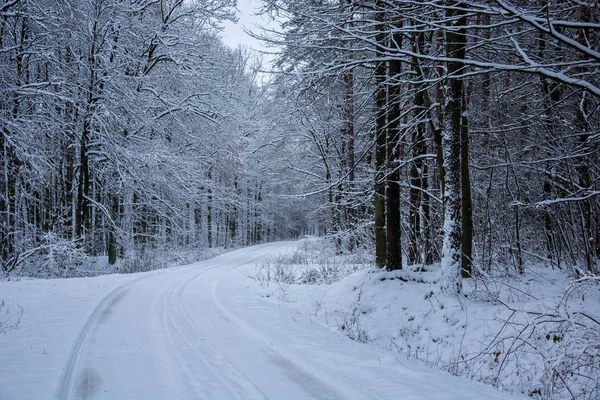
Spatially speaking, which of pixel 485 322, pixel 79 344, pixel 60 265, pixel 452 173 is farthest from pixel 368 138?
pixel 60 265

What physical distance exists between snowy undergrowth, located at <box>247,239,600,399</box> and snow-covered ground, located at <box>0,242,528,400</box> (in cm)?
56

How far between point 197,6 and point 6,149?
38.1ft

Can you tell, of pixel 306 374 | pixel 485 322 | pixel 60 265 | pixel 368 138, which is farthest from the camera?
pixel 368 138

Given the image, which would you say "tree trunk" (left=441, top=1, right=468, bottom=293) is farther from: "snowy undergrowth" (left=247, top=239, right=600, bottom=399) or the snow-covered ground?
the snow-covered ground

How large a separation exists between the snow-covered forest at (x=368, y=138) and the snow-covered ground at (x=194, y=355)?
1494 mm

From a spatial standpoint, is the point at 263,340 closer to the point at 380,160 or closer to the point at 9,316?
the point at 9,316

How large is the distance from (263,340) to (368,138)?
9.88 metres

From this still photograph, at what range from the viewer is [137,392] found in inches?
138

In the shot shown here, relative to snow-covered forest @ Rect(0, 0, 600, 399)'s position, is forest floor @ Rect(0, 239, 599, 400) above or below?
below

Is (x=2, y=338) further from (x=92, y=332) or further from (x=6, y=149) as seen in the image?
(x=6, y=149)

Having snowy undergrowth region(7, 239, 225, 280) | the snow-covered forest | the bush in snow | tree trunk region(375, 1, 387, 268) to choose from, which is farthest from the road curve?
snowy undergrowth region(7, 239, 225, 280)

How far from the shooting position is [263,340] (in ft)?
17.4

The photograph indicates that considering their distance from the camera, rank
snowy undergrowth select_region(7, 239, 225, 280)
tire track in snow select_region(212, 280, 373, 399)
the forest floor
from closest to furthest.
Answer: tire track in snow select_region(212, 280, 373, 399) → the forest floor → snowy undergrowth select_region(7, 239, 225, 280)

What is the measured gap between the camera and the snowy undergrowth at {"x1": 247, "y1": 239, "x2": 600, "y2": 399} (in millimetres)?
4289
